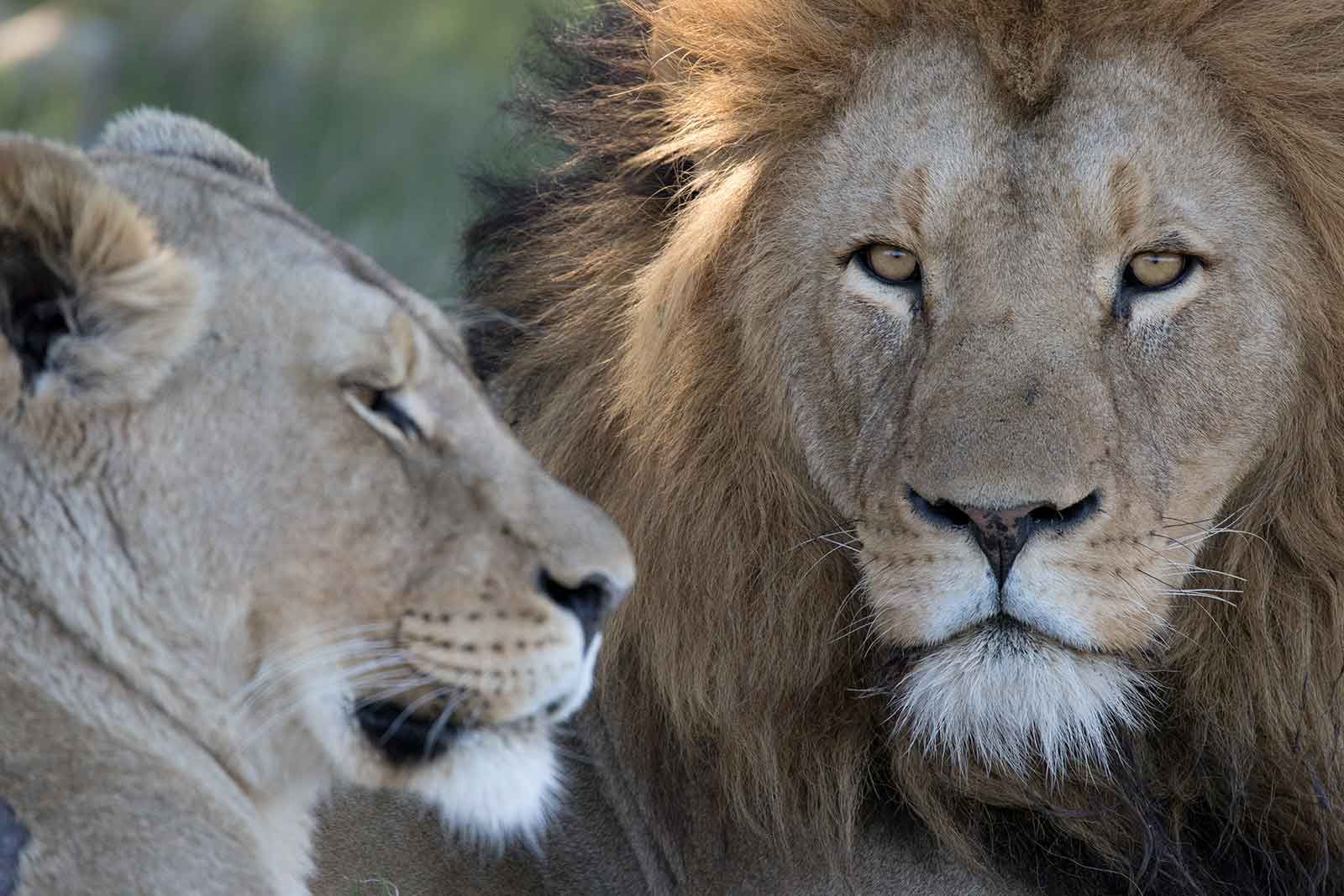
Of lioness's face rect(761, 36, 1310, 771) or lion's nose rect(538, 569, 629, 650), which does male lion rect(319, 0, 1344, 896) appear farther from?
lion's nose rect(538, 569, 629, 650)

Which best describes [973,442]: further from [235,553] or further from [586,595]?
[235,553]

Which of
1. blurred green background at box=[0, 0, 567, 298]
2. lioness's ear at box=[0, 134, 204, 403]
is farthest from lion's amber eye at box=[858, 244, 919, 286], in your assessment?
blurred green background at box=[0, 0, 567, 298]

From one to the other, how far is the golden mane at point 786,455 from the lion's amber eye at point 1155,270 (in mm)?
223

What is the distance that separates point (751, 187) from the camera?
3299mm

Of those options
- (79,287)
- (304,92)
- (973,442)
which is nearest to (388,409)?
(79,287)

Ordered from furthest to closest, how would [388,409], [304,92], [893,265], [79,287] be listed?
1. [304,92]
2. [893,265]
3. [388,409]
4. [79,287]

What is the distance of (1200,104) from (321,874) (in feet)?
6.27

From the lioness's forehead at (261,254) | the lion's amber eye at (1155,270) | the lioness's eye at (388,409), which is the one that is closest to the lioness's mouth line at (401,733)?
the lioness's eye at (388,409)

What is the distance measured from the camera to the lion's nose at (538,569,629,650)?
2.39m

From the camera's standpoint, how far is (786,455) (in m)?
3.29

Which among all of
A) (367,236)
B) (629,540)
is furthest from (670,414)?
(367,236)

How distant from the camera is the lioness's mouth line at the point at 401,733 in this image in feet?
7.84

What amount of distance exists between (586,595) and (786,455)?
3.02ft

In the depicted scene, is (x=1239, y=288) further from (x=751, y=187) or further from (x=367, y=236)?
(x=367, y=236)
